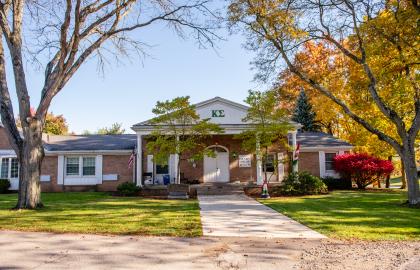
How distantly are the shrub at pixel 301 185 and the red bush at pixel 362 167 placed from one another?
4364mm

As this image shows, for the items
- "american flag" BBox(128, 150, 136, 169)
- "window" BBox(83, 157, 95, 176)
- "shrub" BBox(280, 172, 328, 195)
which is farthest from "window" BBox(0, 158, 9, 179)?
"shrub" BBox(280, 172, 328, 195)

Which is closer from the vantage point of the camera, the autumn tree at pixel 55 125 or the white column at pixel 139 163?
the white column at pixel 139 163

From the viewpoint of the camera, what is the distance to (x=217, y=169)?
77.4 feet

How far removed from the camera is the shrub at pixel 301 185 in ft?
62.7

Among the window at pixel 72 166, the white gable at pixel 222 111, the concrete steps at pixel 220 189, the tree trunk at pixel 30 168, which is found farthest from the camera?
the window at pixel 72 166

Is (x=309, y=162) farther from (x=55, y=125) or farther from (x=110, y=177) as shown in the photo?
(x=55, y=125)

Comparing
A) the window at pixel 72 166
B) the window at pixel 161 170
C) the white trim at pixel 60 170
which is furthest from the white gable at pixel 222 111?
the white trim at pixel 60 170

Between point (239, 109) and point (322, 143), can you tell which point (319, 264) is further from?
point (322, 143)

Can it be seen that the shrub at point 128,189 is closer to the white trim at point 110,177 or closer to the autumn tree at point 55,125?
the white trim at point 110,177

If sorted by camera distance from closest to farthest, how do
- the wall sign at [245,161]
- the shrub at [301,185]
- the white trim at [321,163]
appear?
the shrub at [301,185], the wall sign at [245,161], the white trim at [321,163]

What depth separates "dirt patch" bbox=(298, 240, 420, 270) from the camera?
560cm

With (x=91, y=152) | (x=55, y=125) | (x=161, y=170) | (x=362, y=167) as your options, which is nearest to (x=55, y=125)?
(x=55, y=125)

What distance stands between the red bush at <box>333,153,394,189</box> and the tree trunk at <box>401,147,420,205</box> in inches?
319

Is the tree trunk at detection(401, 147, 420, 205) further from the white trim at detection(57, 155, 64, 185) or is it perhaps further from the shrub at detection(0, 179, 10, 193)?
the shrub at detection(0, 179, 10, 193)
